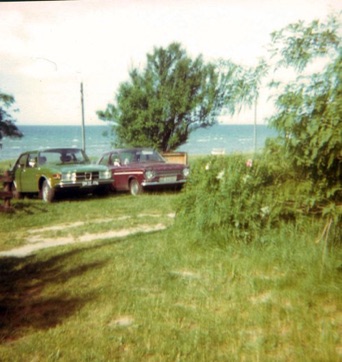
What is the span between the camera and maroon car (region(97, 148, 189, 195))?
1105cm

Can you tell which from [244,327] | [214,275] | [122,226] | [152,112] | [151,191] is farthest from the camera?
[152,112]

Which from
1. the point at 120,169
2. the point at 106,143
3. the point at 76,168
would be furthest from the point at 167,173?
the point at 106,143

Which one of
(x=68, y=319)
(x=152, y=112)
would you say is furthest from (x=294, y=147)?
(x=152, y=112)

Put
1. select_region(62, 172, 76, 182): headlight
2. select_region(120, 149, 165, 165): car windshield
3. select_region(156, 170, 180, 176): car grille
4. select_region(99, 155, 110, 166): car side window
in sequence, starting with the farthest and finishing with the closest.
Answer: select_region(99, 155, 110, 166): car side window → select_region(120, 149, 165, 165): car windshield → select_region(156, 170, 180, 176): car grille → select_region(62, 172, 76, 182): headlight

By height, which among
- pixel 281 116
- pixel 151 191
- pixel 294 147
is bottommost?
pixel 151 191

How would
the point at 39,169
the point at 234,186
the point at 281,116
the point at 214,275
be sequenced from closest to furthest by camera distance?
the point at 281,116
the point at 214,275
the point at 234,186
the point at 39,169

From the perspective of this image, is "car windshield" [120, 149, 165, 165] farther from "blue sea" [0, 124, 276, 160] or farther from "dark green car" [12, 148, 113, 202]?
"blue sea" [0, 124, 276, 160]

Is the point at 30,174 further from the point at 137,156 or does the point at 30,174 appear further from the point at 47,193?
the point at 137,156

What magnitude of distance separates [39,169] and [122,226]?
4704 millimetres

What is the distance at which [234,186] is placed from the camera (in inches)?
207

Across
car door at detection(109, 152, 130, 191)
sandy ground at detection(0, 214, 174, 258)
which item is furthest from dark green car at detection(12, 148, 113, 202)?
sandy ground at detection(0, 214, 174, 258)

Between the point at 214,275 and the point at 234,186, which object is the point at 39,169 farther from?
the point at 214,275

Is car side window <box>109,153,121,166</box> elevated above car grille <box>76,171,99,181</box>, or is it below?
above

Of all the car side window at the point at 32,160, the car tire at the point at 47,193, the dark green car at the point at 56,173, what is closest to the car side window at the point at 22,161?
the dark green car at the point at 56,173
